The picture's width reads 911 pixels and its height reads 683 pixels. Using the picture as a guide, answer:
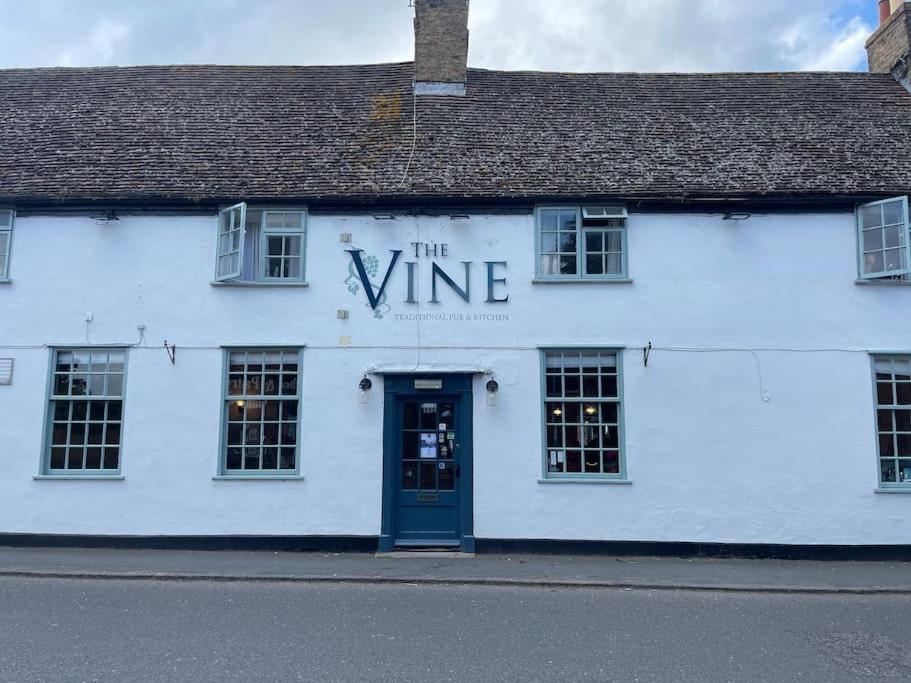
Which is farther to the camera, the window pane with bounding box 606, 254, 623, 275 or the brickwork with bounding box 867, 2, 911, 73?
the brickwork with bounding box 867, 2, 911, 73

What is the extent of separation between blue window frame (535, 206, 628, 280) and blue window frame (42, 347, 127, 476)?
265 inches

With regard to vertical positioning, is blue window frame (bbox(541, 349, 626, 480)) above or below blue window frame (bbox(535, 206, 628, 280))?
below

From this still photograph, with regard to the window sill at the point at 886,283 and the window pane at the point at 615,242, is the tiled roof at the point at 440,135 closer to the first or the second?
the window pane at the point at 615,242

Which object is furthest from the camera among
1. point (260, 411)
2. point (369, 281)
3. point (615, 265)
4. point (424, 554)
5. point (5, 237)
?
point (5, 237)

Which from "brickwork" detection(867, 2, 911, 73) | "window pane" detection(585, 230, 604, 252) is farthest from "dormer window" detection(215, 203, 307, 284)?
"brickwork" detection(867, 2, 911, 73)

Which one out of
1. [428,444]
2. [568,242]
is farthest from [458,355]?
[568,242]

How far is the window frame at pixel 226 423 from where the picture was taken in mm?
10297

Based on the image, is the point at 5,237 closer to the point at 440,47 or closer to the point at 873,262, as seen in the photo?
the point at 440,47

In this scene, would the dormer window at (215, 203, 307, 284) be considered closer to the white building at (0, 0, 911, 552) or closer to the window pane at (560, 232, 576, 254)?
the white building at (0, 0, 911, 552)

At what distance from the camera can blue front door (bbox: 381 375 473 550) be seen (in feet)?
33.7

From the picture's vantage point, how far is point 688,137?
11.9m

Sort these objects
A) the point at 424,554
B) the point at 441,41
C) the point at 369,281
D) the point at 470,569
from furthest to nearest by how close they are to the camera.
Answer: the point at 441,41 < the point at 369,281 < the point at 424,554 < the point at 470,569

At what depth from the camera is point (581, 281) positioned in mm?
10531

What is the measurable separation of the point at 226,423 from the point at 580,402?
541cm
